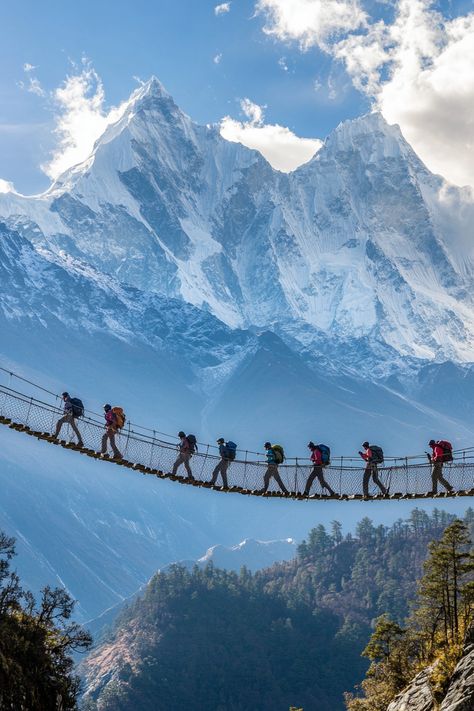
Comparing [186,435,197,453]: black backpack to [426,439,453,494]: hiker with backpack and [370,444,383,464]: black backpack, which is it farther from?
[426,439,453,494]: hiker with backpack

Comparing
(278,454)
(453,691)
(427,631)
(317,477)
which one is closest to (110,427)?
(278,454)

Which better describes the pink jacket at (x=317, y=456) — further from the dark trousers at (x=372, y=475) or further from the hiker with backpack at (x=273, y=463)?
the dark trousers at (x=372, y=475)

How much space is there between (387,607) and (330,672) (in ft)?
50.2

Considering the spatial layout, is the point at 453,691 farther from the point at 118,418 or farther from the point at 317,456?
the point at 118,418

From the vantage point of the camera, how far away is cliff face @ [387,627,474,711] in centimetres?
2695

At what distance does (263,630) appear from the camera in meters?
166

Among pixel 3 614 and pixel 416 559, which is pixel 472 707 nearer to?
pixel 3 614

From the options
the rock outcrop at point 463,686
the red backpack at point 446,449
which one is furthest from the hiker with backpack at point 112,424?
the rock outcrop at point 463,686

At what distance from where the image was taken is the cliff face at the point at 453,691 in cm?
2695

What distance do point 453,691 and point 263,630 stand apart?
142 meters

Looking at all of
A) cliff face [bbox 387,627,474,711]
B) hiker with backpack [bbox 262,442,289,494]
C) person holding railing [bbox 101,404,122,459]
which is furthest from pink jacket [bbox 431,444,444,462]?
person holding railing [bbox 101,404,122,459]

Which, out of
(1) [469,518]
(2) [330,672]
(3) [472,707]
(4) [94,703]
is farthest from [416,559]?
(3) [472,707]

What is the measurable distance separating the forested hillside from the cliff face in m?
116

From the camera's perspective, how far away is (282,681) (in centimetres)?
15462
